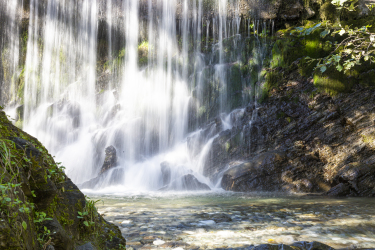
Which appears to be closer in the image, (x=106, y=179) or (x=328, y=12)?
(x=106, y=179)

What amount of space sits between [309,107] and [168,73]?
400 inches

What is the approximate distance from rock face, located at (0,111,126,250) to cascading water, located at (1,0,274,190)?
A: 9583mm

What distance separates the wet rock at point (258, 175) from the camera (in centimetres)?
997

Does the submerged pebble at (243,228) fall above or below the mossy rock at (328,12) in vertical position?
below

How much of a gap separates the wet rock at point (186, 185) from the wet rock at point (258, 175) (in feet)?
3.05

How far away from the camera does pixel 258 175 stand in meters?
10.2

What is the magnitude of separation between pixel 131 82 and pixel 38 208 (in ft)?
63.1

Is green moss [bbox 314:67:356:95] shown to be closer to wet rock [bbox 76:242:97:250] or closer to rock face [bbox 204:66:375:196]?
rock face [bbox 204:66:375:196]

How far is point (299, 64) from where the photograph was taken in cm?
1352

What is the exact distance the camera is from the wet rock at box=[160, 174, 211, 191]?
34.1 ft

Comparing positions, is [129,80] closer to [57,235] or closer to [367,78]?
[367,78]

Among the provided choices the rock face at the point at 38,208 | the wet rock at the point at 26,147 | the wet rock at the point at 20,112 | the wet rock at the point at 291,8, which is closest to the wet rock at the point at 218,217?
the rock face at the point at 38,208

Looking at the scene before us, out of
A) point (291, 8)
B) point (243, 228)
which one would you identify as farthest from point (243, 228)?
point (291, 8)

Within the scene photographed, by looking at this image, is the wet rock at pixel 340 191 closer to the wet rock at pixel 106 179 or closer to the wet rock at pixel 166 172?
the wet rock at pixel 166 172
